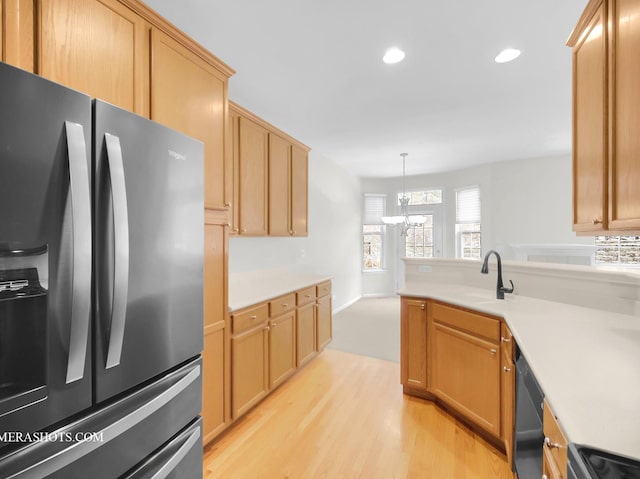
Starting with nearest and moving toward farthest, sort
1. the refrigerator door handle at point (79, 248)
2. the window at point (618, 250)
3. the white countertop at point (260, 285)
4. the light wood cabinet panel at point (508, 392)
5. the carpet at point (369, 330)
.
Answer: the refrigerator door handle at point (79, 248)
the light wood cabinet panel at point (508, 392)
the white countertop at point (260, 285)
the carpet at point (369, 330)
the window at point (618, 250)

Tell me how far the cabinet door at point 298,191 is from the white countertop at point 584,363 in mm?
1996

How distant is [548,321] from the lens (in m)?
1.73

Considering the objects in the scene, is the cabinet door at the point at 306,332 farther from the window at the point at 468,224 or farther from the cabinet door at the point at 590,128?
the window at the point at 468,224

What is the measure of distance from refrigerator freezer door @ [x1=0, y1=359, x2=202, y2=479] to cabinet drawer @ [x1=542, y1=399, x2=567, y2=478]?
4.30 ft

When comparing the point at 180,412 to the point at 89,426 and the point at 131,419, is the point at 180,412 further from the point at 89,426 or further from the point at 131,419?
the point at 89,426

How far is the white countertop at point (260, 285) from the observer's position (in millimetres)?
2417

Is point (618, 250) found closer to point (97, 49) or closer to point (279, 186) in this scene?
point (279, 186)

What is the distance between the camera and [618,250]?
16.3 ft

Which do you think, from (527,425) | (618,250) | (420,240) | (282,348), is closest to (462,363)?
(527,425)

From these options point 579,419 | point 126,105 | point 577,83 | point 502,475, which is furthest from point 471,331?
point 126,105

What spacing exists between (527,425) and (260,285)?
251 centimetres

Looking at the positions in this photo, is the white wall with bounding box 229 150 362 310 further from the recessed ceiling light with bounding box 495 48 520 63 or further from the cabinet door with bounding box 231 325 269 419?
the recessed ceiling light with bounding box 495 48 520 63

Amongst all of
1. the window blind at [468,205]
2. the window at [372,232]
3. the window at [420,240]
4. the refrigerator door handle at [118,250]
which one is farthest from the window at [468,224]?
the refrigerator door handle at [118,250]

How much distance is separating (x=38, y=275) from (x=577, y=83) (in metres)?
2.42
